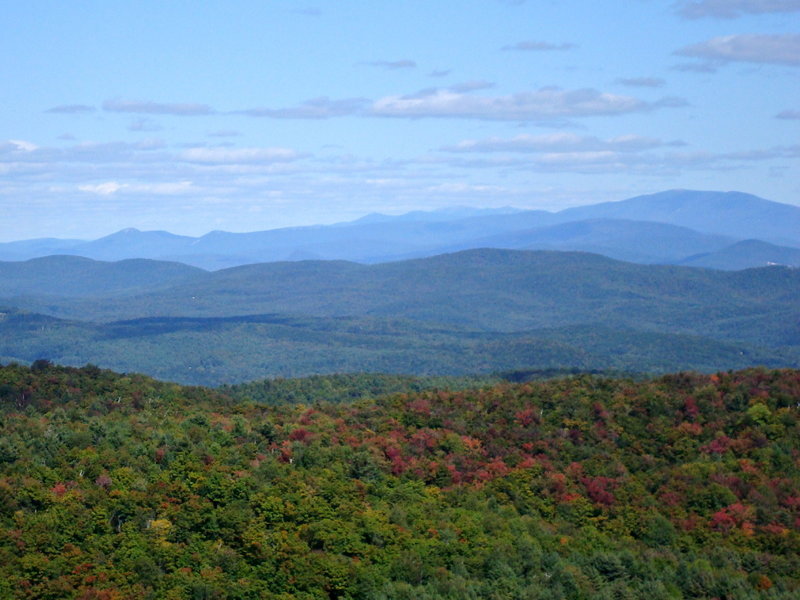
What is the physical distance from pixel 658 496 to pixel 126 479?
24241 mm

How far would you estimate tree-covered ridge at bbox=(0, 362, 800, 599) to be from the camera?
42812 millimetres

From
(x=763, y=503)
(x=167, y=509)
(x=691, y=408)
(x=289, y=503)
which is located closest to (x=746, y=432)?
(x=691, y=408)

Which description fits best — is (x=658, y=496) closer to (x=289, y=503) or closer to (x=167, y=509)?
(x=289, y=503)

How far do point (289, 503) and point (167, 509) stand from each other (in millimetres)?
5017

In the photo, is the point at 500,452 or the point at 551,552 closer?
the point at 551,552

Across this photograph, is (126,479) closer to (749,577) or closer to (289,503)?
(289,503)

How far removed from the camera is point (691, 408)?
202 ft

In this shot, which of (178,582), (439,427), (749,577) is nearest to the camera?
(178,582)

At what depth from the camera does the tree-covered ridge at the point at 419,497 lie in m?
42.8

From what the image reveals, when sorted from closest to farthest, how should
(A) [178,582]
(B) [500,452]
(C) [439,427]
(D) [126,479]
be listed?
(A) [178,582] → (D) [126,479] → (B) [500,452] → (C) [439,427]

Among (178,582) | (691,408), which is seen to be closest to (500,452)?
(691,408)

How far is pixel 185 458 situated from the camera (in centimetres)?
5162

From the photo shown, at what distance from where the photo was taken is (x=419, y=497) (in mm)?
51219

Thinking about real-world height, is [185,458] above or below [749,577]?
above
